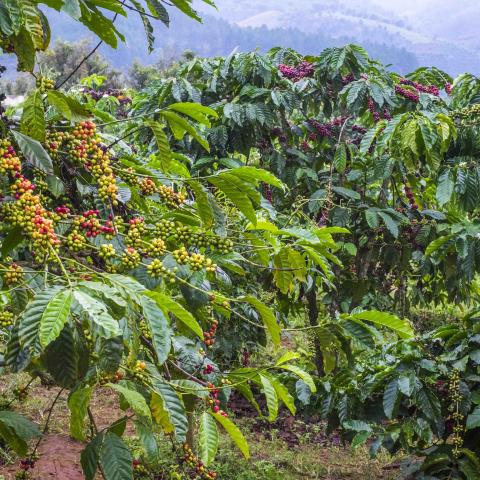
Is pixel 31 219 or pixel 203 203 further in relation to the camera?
pixel 203 203

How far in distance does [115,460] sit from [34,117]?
830mm

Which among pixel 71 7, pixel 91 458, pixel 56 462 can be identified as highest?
pixel 71 7

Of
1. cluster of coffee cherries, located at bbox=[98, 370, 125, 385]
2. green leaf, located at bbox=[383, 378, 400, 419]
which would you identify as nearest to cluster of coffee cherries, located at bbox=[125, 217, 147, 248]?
cluster of coffee cherries, located at bbox=[98, 370, 125, 385]

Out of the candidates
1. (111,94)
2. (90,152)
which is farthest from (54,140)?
(111,94)

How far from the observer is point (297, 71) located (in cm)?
429

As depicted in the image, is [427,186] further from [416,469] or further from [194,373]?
[194,373]

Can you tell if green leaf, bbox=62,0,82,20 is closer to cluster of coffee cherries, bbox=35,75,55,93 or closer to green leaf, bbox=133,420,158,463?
cluster of coffee cherries, bbox=35,75,55,93

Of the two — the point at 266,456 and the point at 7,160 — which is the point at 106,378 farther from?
the point at 266,456

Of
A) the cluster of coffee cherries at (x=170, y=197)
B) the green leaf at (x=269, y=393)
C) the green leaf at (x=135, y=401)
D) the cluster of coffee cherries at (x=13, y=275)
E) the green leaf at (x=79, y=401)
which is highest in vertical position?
the cluster of coffee cherries at (x=170, y=197)

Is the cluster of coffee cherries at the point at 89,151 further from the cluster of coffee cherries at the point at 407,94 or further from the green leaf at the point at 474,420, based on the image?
the cluster of coffee cherries at the point at 407,94

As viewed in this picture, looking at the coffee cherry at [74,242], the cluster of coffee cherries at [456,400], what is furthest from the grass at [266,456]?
the coffee cherry at [74,242]

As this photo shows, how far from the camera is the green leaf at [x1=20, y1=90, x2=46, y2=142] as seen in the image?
152 cm

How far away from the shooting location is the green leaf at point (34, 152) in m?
1.52

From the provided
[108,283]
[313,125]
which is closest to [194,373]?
[108,283]
